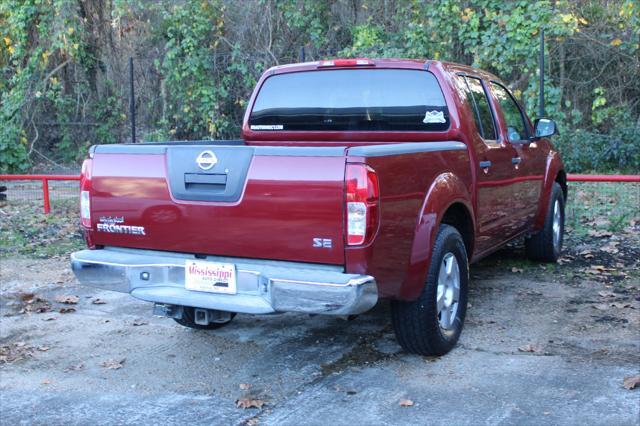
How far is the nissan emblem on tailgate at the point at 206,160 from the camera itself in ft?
15.0

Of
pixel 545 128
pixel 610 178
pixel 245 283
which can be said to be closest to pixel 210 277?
pixel 245 283

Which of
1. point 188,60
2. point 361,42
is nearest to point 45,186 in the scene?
point 188,60

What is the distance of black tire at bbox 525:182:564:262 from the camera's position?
757cm

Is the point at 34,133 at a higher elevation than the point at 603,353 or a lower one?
higher

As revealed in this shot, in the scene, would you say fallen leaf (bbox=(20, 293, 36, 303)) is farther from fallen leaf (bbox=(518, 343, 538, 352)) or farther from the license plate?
fallen leaf (bbox=(518, 343, 538, 352))

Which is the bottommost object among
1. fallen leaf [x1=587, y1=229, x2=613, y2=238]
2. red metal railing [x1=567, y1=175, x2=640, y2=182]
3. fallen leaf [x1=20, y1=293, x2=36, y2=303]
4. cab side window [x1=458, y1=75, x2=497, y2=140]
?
fallen leaf [x1=20, y1=293, x2=36, y2=303]

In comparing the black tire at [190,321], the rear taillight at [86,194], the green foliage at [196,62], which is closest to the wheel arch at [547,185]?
the black tire at [190,321]

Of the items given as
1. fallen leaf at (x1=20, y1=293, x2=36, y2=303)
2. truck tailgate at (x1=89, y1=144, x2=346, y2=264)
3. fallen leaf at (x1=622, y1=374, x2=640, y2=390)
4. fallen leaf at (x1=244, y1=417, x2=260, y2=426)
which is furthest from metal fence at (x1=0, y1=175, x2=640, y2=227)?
fallen leaf at (x1=20, y1=293, x2=36, y2=303)

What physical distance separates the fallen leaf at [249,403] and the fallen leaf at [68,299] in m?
2.98

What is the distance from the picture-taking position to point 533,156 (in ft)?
23.4

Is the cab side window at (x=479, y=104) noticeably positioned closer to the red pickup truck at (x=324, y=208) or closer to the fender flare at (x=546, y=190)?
the red pickup truck at (x=324, y=208)

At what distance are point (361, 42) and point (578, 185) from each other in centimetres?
650

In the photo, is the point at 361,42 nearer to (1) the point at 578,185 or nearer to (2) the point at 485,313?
(1) the point at 578,185

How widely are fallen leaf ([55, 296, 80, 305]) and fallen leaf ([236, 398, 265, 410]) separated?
117 inches
